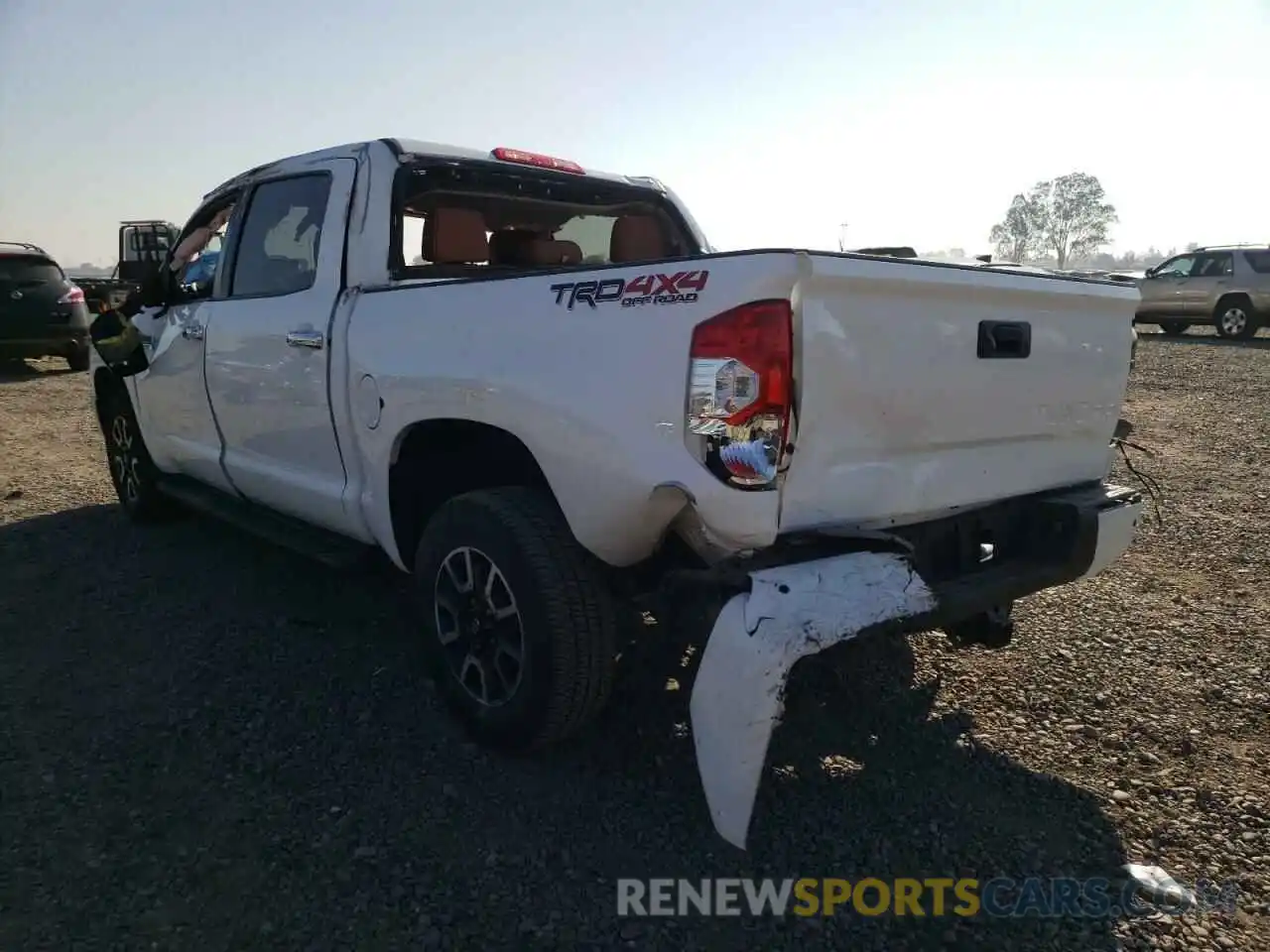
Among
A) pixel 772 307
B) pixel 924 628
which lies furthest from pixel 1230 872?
pixel 772 307

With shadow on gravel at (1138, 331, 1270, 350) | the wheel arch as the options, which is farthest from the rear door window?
the wheel arch

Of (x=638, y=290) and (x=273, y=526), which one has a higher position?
(x=638, y=290)

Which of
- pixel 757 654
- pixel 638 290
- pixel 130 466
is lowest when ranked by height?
pixel 130 466

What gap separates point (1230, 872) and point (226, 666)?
11.2 feet

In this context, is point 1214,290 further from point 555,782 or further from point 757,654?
point 757,654

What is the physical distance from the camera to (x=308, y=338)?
3471 millimetres

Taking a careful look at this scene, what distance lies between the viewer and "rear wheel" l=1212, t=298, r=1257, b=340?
56.1 feet

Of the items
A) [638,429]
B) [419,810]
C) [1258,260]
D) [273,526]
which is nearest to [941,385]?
[638,429]

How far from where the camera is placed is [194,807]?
2662 mm

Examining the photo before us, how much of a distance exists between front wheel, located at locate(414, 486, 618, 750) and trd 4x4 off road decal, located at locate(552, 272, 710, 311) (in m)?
0.67

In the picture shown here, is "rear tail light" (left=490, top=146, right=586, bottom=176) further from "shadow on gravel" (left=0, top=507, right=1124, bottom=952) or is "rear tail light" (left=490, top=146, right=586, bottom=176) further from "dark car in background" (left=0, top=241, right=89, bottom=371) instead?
"dark car in background" (left=0, top=241, right=89, bottom=371)

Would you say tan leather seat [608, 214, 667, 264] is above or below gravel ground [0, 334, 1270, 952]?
above

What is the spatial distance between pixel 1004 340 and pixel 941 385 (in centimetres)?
30

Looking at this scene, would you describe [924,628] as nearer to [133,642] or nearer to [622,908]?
[622,908]
